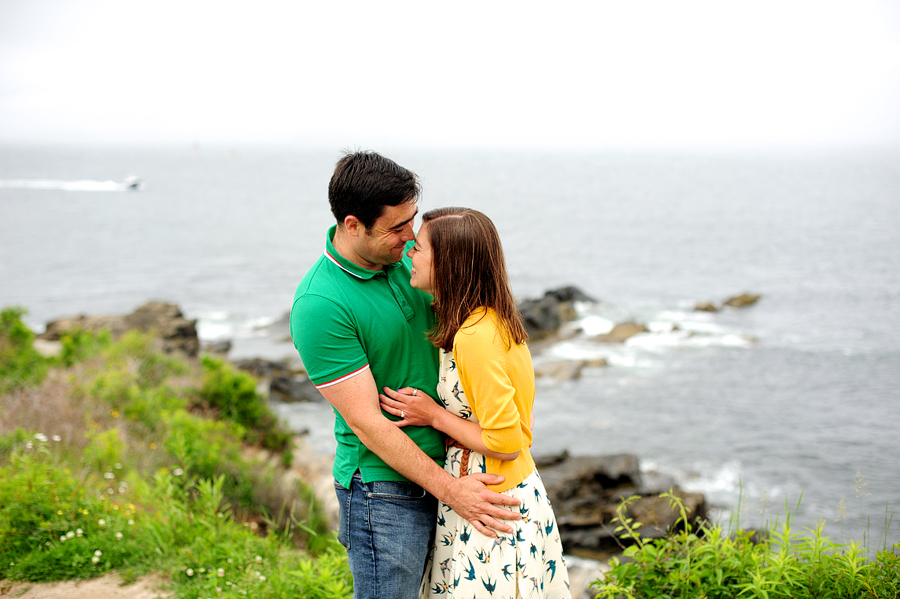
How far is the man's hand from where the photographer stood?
2.69 meters

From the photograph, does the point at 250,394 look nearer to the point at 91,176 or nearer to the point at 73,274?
the point at 73,274

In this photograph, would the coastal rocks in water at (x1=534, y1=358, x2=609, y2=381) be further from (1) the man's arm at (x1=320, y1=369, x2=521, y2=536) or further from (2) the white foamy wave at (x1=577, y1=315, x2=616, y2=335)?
(1) the man's arm at (x1=320, y1=369, x2=521, y2=536)

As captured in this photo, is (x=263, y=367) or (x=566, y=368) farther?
(x=566, y=368)

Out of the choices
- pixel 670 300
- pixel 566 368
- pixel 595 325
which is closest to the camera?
pixel 566 368

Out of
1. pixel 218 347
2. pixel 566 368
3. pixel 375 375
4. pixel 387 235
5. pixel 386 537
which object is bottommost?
pixel 218 347

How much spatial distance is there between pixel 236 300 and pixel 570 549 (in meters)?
29.3

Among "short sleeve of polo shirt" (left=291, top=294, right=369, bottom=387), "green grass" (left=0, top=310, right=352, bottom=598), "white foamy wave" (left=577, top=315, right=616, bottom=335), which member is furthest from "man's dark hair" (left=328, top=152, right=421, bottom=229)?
"white foamy wave" (left=577, top=315, right=616, bottom=335)

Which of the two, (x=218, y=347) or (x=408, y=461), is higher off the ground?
(x=408, y=461)

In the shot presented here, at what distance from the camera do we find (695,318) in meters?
30.5

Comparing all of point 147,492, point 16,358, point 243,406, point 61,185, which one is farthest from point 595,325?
point 61,185

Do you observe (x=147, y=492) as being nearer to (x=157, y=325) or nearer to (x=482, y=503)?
(x=482, y=503)

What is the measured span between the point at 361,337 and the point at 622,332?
26.1 m

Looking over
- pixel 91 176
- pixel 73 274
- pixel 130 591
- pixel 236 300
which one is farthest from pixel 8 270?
pixel 91 176

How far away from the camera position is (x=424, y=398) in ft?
9.27
